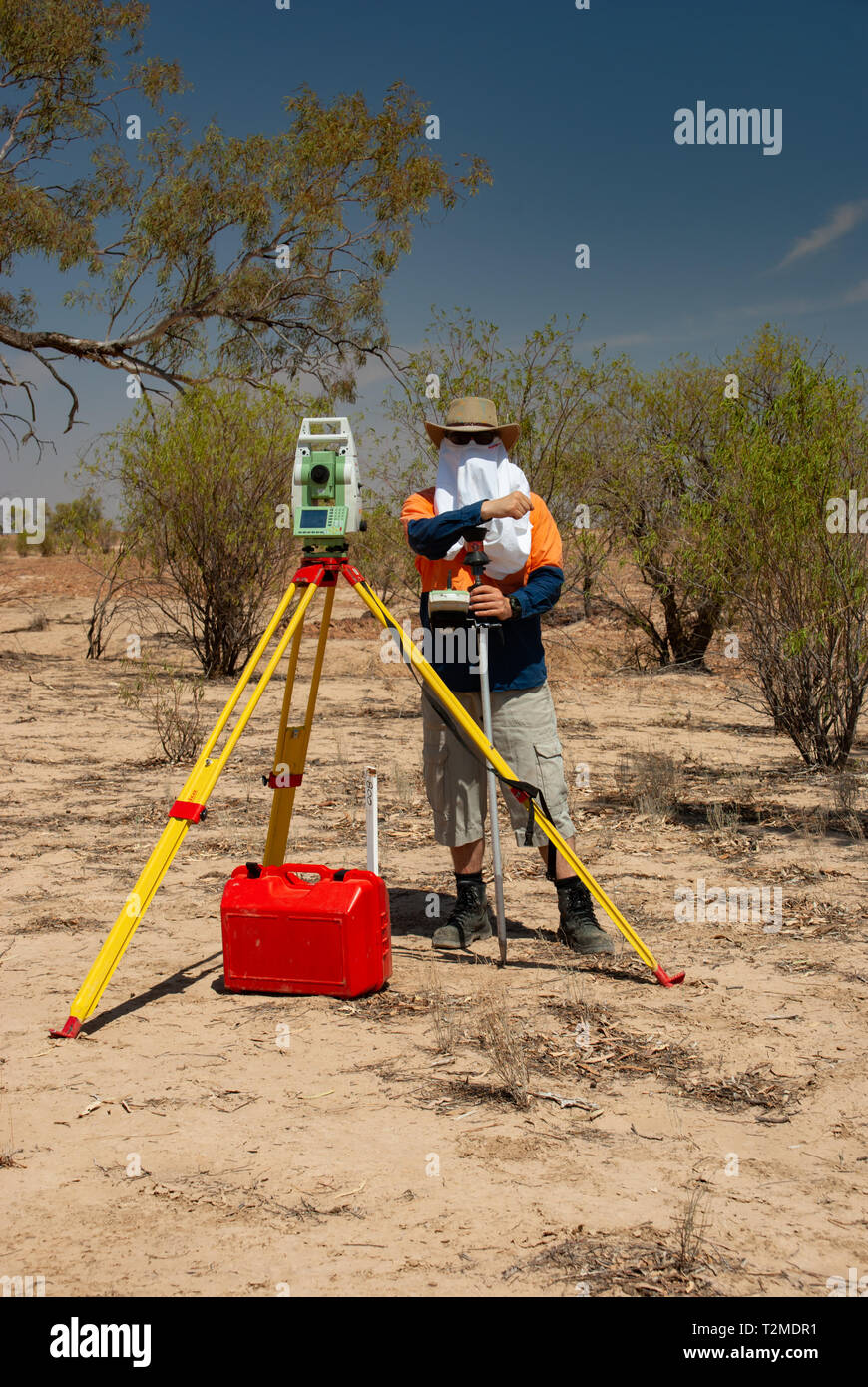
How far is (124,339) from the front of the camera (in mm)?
14156

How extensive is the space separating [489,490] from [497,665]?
623mm

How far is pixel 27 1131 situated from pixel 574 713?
7.96 meters

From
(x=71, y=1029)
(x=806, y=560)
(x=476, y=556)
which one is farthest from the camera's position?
(x=806, y=560)

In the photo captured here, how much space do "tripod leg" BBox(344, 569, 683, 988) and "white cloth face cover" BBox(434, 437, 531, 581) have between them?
45 centimetres

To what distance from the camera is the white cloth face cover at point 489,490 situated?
396cm

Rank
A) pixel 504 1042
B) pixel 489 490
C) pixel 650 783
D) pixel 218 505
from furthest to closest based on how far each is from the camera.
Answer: pixel 218 505, pixel 650 783, pixel 489 490, pixel 504 1042

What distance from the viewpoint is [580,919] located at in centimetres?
422

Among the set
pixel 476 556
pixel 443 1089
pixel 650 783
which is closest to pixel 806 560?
pixel 650 783

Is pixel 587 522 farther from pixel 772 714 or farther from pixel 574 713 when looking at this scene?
pixel 772 714

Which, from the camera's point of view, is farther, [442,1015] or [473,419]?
[473,419]

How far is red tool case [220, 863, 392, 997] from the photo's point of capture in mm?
3680

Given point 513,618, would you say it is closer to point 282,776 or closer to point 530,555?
point 530,555

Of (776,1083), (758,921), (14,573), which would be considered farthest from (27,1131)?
(14,573)

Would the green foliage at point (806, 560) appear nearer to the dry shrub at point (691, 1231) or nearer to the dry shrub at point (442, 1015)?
the dry shrub at point (442, 1015)
